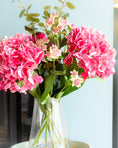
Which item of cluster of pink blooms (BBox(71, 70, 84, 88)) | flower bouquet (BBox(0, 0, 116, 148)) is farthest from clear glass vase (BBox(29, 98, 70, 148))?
cluster of pink blooms (BBox(71, 70, 84, 88))

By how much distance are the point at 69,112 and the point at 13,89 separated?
1.82 ft

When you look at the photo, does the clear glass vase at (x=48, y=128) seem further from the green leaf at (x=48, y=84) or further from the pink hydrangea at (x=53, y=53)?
the pink hydrangea at (x=53, y=53)

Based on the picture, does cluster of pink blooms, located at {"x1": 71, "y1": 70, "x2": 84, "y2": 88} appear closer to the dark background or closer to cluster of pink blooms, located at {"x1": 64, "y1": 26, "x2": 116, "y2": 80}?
cluster of pink blooms, located at {"x1": 64, "y1": 26, "x2": 116, "y2": 80}

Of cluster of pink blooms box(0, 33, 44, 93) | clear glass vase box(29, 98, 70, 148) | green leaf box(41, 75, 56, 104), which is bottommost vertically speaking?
clear glass vase box(29, 98, 70, 148)

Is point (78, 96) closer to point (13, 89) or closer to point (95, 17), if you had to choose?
point (95, 17)

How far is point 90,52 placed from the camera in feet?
2.58

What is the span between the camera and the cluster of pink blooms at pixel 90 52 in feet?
2.60

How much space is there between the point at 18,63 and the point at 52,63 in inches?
7.3

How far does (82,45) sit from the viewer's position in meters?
0.80

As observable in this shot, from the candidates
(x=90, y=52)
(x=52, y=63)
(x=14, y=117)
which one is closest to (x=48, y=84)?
(x=52, y=63)

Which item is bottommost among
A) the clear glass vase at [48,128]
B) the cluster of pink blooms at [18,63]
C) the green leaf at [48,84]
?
the clear glass vase at [48,128]

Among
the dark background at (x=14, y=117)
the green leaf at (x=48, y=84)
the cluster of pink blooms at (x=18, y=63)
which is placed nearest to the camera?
the cluster of pink blooms at (x=18, y=63)

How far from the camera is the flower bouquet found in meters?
0.74

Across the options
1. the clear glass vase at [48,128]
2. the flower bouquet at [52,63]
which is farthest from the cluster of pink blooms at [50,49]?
the clear glass vase at [48,128]
